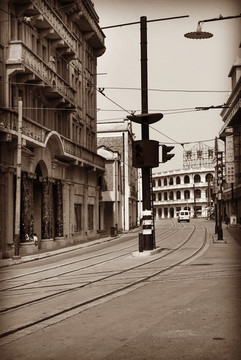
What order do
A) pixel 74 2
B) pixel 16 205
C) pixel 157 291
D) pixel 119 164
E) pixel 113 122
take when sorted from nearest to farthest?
pixel 157 291 → pixel 16 205 → pixel 74 2 → pixel 119 164 → pixel 113 122

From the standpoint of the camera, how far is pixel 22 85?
26.3 m

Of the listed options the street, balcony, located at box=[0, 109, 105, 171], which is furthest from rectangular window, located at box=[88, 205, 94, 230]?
the street

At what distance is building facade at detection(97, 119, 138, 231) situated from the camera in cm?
5759

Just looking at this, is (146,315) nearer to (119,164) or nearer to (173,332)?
(173,332)

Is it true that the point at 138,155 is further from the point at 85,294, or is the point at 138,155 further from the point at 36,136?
the point at 36,136

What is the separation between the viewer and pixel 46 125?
31125 mm

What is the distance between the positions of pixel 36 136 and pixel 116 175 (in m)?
31.5

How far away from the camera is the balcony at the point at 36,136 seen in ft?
73.8

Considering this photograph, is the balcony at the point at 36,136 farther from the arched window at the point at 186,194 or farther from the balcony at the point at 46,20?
the arched window at the point at 186,194

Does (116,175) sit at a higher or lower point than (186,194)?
lower

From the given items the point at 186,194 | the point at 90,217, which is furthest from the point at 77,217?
the point at 186,194

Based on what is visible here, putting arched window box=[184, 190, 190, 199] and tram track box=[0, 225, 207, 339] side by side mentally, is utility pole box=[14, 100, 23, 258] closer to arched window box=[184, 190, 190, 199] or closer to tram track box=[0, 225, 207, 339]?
tram track box=[0, 225, 207, 339]

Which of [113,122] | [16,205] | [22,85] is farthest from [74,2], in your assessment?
[113,122]

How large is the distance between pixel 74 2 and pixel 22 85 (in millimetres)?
9755
